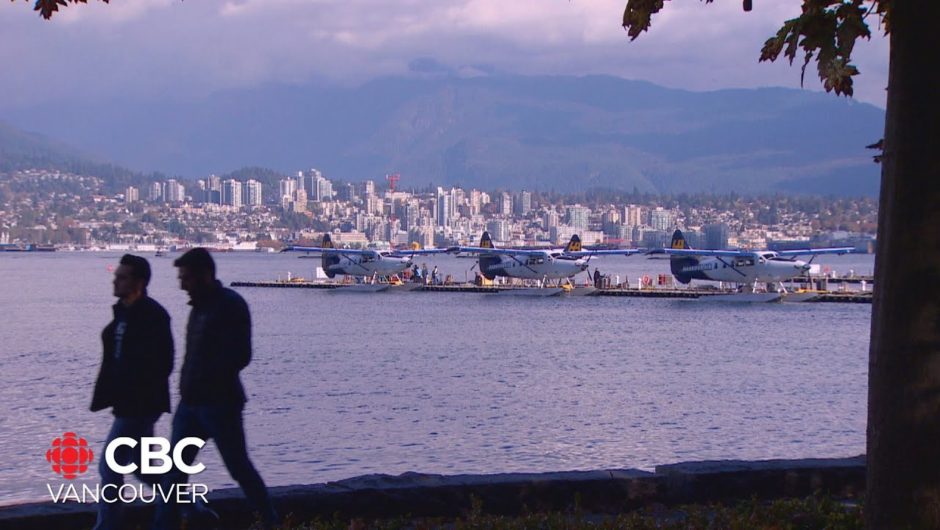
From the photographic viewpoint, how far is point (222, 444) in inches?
255

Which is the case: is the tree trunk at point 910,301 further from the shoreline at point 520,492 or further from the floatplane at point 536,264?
the floatplane at point 536,264

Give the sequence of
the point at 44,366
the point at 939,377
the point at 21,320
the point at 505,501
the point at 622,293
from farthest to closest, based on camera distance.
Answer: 1. the point at 622,293
2. the point at 21,320
3. the point at 44,366
4. the point at 505,501
5. the point at 939,377

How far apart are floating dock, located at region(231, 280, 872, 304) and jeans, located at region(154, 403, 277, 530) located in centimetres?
6192

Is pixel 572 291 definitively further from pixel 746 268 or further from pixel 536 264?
pixel 746 268

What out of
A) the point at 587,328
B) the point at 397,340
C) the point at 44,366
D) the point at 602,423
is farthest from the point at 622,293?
the point at 602,423

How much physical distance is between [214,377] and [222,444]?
33cm

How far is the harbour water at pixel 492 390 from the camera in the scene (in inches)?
714

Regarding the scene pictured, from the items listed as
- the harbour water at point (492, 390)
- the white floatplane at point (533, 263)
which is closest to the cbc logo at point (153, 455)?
the harbour water at point (492, 390)

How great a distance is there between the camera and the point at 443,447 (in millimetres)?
18797

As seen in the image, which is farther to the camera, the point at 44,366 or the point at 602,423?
the point at 44,366

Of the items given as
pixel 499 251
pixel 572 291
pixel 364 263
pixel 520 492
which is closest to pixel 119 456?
pixel 520 492

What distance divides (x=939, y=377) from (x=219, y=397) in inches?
128

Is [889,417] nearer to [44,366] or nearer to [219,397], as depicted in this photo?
[219,397]

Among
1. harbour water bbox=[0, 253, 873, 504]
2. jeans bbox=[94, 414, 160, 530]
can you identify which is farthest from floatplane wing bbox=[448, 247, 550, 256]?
jeans bbox=[94, 414, 160, 530]
